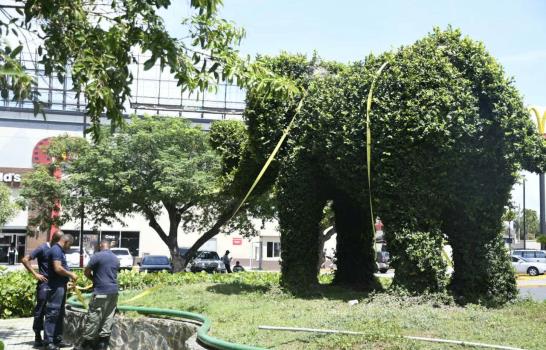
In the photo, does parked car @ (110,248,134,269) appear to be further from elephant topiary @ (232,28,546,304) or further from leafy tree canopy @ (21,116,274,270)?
elephant topiary @ (232,28,546,304)

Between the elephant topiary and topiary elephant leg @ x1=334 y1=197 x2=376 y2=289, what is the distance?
2363 millimetres

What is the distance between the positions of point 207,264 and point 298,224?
21.7 metres

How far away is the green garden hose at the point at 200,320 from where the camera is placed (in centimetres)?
620

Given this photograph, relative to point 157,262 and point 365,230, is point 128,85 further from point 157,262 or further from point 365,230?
point 157,262

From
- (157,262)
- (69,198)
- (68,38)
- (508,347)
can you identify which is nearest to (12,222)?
(157,262)

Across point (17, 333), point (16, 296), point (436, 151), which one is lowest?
point (17, 333)

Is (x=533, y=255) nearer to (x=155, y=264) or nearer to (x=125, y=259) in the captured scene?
(x=155, y=264)

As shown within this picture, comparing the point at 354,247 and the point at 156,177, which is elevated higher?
the point at 156,177

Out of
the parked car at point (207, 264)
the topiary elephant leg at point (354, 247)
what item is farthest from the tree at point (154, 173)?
the topiary elephant leg at point (354, 247)

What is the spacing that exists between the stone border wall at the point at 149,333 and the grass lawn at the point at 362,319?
455 millimetres

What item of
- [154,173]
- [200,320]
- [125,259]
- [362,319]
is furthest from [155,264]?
[362,319]

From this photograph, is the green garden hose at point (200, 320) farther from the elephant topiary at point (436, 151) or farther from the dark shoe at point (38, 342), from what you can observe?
the elephant topiary at point (436, 151)

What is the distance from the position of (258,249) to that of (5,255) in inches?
668

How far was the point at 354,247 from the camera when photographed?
38.3ft
